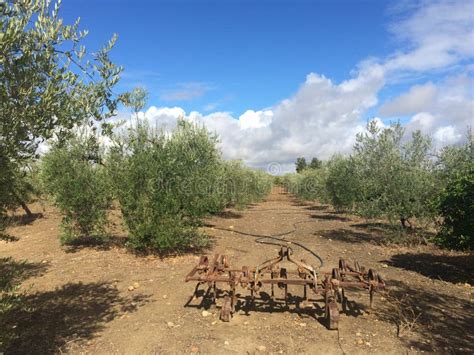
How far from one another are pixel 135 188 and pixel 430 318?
829 centimetres

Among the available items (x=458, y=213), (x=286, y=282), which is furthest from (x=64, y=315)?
(x=458, y=213)

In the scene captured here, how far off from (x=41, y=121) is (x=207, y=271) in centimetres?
416

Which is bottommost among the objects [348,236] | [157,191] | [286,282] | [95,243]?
[348,236]

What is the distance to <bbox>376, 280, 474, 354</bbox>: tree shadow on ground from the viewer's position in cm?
521

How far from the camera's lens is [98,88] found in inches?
194

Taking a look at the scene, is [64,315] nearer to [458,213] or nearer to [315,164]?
[458,213]

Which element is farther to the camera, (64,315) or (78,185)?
(78,185)

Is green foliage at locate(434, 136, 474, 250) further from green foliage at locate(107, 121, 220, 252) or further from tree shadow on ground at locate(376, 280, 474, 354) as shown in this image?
green foliage at locate(107, 121, 220, 252)

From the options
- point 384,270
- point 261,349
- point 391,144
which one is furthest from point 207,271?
point 391,144

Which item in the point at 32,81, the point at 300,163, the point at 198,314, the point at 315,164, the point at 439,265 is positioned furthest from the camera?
the point at 300,163

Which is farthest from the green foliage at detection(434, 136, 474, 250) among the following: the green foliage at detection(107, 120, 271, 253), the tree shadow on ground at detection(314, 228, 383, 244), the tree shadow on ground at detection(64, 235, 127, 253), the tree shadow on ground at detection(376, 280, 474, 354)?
the tree shadow on ground at detection(64, 235, 127, 253)

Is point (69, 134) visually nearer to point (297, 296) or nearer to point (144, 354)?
point (144, 354)

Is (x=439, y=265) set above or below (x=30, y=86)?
below

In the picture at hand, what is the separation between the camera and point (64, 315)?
646cm
